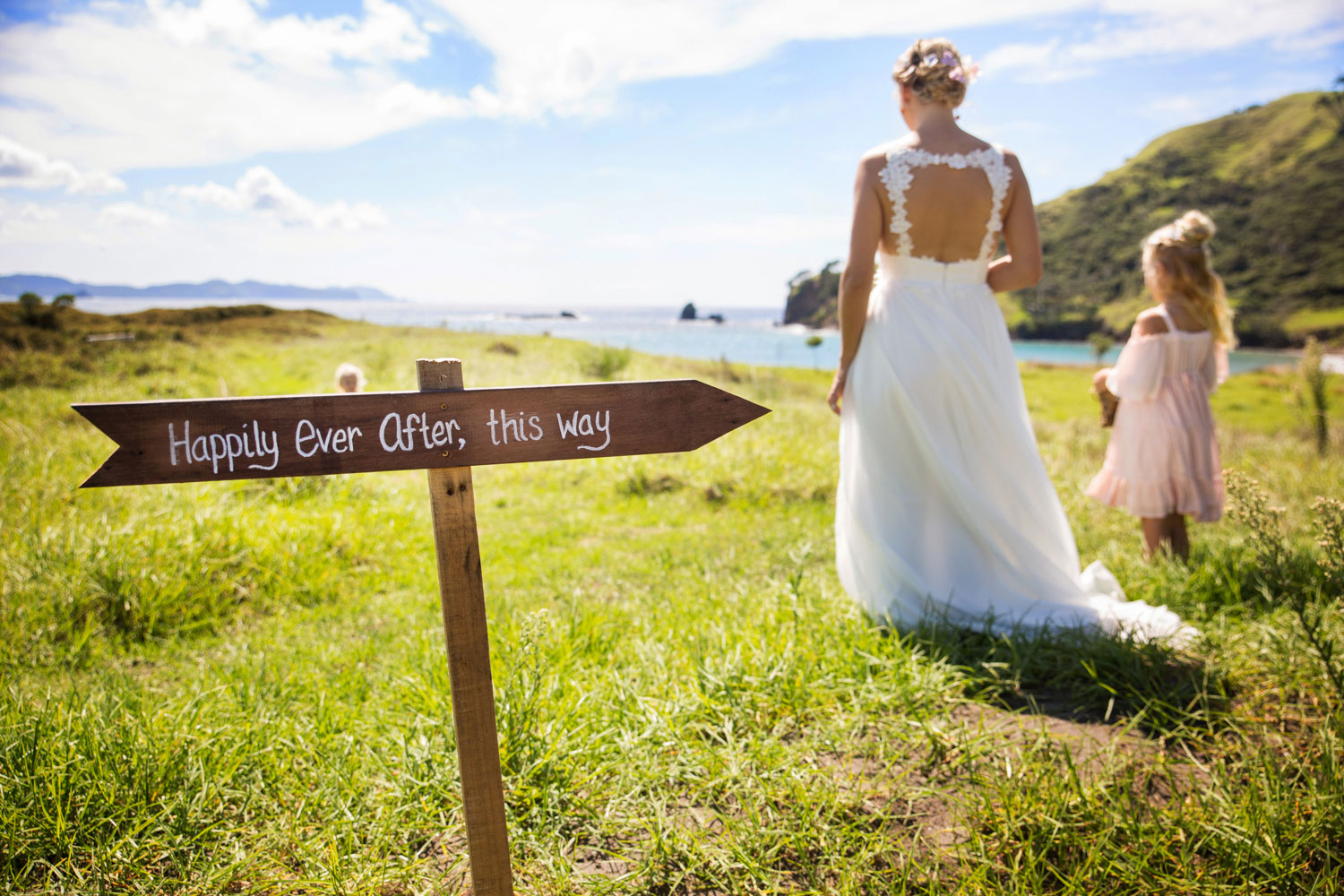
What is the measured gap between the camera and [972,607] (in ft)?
10.5

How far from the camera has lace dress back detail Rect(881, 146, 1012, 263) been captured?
3127 millimetres

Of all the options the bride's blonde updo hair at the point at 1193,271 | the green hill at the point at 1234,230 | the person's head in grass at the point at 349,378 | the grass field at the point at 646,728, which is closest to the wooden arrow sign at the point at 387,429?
the grass field at the point at 646,728

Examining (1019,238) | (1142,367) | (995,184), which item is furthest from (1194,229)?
(995,184)

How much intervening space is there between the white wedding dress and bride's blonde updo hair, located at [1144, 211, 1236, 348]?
148cm

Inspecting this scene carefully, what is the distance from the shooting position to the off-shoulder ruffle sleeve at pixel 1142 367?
399cm

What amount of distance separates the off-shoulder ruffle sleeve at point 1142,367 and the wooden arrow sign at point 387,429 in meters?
3.57

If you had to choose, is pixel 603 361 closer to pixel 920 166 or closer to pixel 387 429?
pixel 920 166

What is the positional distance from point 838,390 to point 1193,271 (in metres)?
2.34

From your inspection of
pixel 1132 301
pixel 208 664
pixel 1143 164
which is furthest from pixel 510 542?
pixel 1143 164

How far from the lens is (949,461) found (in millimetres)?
3219

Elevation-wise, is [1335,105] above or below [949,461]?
above

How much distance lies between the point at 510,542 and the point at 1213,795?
4.77m

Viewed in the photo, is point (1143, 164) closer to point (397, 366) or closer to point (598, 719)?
point (397, 366)

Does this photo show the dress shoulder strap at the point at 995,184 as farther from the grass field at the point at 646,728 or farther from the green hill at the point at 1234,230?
the green hill at the point at 1234,230
